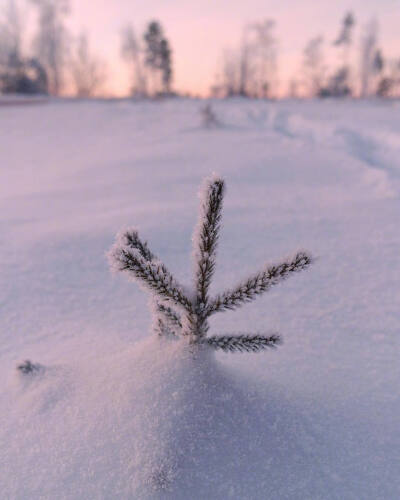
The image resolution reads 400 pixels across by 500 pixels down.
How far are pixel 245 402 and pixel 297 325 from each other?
26.2 inches

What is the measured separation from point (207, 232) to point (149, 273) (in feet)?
0.60

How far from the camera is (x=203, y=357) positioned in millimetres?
1038

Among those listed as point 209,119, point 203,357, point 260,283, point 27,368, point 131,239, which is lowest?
point 27,368

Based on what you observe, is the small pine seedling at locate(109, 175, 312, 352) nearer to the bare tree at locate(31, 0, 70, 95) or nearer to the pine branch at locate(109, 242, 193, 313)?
the pine branch at locate(109, 242, 193, 313)

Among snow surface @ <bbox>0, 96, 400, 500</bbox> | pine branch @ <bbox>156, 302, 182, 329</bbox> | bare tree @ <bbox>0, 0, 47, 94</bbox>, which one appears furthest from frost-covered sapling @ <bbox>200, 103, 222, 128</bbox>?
bare tree @ <bbox>0, 0, 47, 94</bbox>

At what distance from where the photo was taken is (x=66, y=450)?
3.17ft

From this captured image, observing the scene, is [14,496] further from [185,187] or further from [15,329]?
[185,187]

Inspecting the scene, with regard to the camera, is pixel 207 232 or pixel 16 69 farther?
pixel 16 69

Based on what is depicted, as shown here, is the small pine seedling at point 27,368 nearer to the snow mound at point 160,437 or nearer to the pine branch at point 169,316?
the snow mound at point 160,437

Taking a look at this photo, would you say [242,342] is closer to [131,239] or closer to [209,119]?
[131,239]

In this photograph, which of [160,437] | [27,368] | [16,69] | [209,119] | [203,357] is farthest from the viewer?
[16,69]

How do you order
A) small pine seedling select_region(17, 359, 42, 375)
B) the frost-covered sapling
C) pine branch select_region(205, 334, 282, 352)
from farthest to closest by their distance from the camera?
the frost-covered sapling, small pine seedling select_region(17, 359, 42, 375), pine branch select_region(205, 334, 282, 352)

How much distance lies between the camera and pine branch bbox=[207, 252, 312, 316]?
955 millimetres

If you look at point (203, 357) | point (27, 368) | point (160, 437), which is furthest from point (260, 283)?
point (27, 368)
